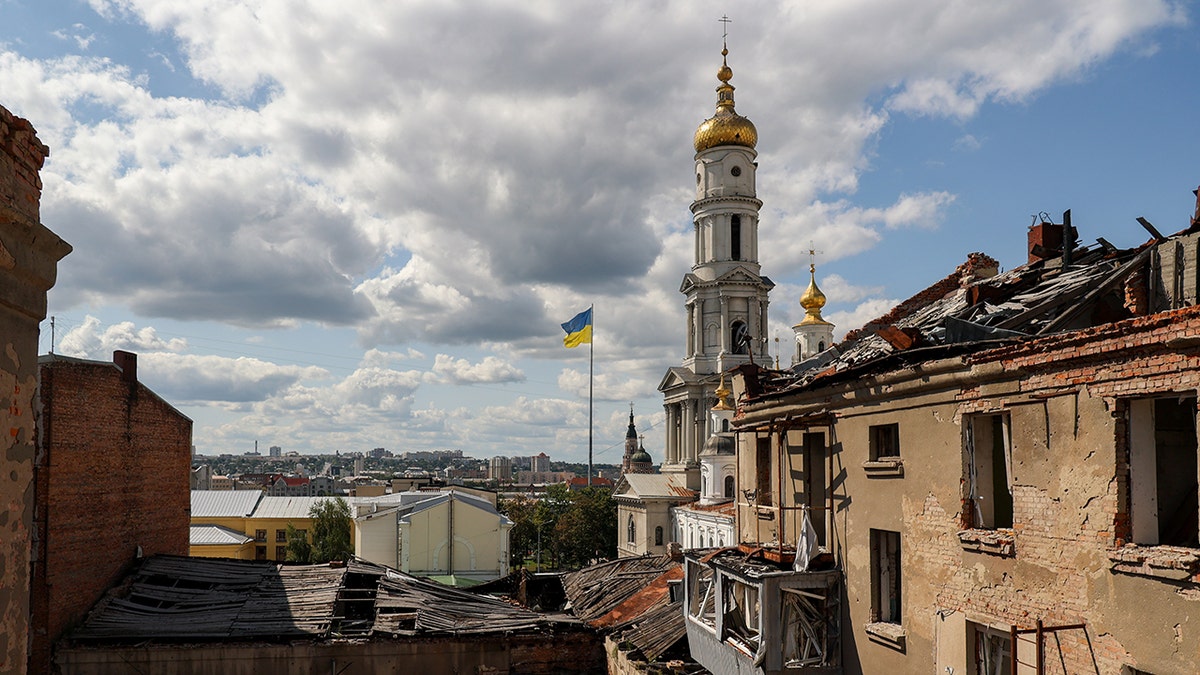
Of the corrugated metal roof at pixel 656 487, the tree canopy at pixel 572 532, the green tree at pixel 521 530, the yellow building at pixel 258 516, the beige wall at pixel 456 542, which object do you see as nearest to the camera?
the beige wall at pixel 456 542

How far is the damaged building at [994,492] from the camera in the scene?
870 centimetres

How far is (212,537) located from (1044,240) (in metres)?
53.3

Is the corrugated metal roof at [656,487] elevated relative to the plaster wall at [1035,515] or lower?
lower

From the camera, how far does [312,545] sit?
59281mm

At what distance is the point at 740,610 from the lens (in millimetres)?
15562

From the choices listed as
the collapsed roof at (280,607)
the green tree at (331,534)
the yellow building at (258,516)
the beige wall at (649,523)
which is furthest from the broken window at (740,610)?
the yellow building at (258,516)

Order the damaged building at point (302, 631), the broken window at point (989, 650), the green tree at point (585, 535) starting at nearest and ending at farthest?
1. the broken window at point (989, 650)
2. the damaged building at point (302, 631)
3. the green tree at point (585, 535)

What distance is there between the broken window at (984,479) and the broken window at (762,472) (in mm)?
6282

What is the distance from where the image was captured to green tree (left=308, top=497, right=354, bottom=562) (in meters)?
55.5

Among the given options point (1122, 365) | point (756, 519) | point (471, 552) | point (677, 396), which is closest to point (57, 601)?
point (756, 519)

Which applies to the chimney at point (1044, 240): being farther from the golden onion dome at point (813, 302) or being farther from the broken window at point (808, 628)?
the golden onion dome at point (813, 302)

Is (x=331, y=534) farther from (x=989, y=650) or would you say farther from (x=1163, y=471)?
(x=1163, y=471)

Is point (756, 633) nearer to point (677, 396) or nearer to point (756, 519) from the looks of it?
point (756, 519)

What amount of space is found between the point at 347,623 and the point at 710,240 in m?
50.8
